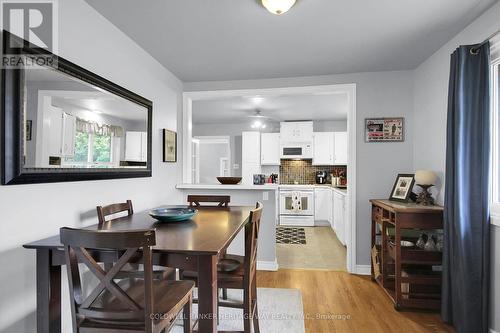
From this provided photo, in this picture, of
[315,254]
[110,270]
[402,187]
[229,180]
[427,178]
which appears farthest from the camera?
[315,254]

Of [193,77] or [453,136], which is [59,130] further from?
[453,136]

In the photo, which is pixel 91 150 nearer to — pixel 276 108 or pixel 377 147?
pixel 377 147

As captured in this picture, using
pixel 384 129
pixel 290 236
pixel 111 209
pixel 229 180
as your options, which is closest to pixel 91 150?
pixel 111 209

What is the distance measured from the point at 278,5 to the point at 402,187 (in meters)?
2.24

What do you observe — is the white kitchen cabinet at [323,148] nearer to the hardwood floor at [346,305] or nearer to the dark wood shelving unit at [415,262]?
the hardwood floor at [346,305]

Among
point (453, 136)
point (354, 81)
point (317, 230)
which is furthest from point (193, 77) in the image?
point (317, 230)

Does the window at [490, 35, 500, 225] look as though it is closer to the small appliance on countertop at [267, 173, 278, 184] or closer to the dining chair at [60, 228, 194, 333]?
the dining chair at [60, 228, 194, 333]

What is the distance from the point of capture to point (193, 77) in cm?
338

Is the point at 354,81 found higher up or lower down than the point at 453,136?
higher up

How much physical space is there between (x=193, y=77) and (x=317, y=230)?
382 cm

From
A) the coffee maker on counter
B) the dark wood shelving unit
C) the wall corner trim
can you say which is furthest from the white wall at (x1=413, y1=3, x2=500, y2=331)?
the coffee maker on counter

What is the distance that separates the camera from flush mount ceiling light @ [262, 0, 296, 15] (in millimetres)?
1771

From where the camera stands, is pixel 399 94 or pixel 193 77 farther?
pixel 193 77

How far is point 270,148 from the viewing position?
6094mm
